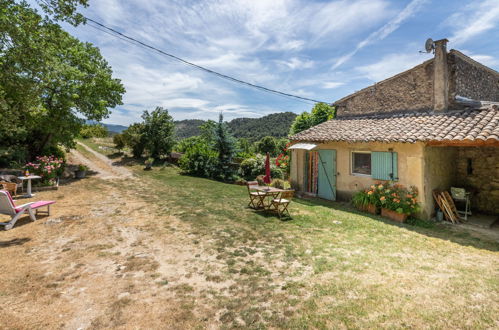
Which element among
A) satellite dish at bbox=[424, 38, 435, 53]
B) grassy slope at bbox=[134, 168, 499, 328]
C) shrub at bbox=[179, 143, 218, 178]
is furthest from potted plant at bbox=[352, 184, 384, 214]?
shrub at bbox=[179, 143, 218, 178]

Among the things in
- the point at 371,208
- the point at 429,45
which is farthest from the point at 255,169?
the point at 429,45

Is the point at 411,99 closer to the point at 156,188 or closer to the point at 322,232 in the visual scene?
the point at 322,232

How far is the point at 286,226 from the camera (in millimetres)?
7129

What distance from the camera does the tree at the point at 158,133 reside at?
68.0ft

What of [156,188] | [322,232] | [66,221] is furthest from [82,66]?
[322,232]

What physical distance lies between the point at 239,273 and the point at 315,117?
21.0m

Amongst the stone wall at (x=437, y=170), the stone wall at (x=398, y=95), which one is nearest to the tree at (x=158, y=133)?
the stone wall at (x=398, y=95)

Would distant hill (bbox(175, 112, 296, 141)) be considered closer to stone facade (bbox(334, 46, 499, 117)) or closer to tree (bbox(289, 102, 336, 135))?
tree (bbox(289, 102, 336, 135))

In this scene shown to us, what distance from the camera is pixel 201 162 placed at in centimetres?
1712

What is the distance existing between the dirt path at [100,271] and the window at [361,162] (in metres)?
7.70

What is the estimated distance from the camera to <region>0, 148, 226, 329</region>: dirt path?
3.14 m

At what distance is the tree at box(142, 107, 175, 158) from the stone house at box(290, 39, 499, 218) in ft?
42.3

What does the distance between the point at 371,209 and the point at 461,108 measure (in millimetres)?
5699

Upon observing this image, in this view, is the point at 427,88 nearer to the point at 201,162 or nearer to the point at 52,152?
the point at 201,162
